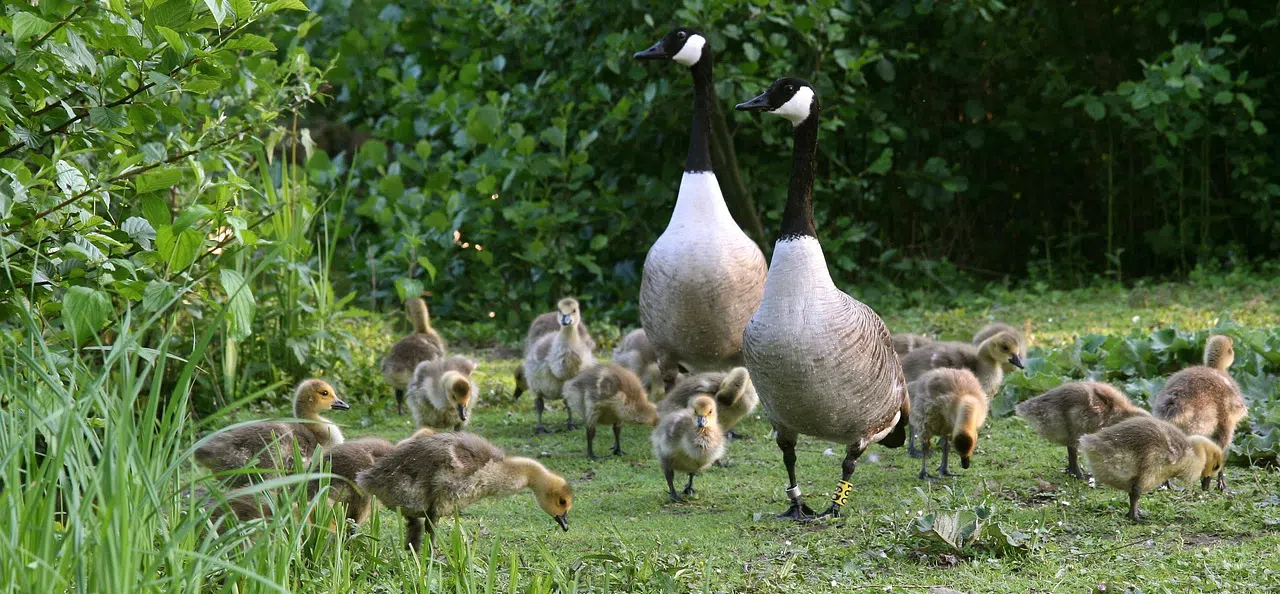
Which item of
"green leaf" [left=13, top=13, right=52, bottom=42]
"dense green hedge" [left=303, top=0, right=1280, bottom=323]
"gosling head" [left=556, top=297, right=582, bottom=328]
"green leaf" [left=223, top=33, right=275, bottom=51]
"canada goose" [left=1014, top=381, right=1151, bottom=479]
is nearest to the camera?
"green leaf" [left=13, top=13, right=52, bottom=42]

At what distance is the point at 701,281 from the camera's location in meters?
7.31

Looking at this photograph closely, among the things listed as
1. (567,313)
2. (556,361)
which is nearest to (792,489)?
(556,361)

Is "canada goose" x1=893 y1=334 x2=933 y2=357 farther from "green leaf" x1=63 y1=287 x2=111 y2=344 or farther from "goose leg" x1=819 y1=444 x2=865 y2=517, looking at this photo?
"green leaf" x1=63 y1=287 x2=111 y2=344

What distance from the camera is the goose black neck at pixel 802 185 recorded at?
595 centimetres

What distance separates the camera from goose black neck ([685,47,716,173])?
775 centimetres

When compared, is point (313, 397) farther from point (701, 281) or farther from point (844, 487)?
point (844, 487)

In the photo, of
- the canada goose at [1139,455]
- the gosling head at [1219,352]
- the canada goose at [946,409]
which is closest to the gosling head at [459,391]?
the canada goose at [946,409]

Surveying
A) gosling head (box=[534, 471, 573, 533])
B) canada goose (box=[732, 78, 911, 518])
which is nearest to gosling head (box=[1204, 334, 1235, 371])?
canada goose (box=[732, 78, 911, 518])

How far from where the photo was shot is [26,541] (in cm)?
345

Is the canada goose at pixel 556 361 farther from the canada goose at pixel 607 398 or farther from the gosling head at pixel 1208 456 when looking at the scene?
the gosling head at pixel 1208 456

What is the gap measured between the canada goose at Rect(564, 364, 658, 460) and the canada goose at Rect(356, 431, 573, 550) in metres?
1.65

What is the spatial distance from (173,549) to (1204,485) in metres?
4.69

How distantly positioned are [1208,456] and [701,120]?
11.8 ft

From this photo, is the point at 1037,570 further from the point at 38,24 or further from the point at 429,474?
the point at 38,24
